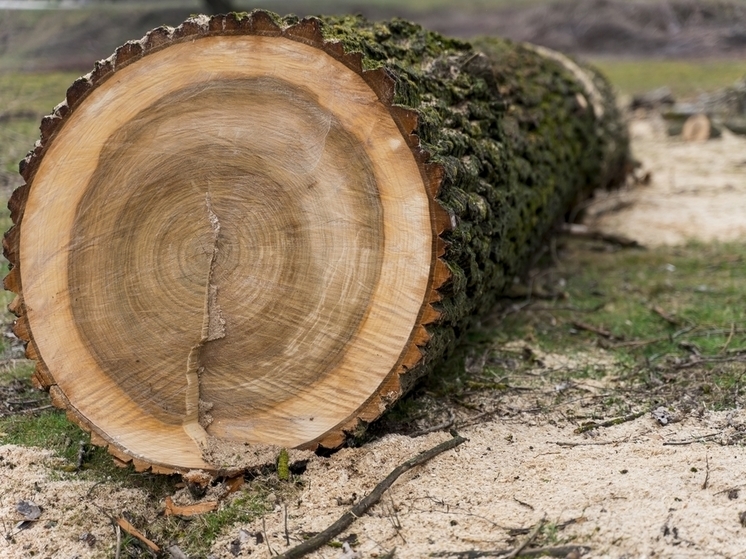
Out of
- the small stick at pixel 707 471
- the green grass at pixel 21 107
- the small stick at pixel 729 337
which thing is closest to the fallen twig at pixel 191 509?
the small stick at pixel 707 471

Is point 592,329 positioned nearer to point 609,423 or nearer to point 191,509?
point 609,423

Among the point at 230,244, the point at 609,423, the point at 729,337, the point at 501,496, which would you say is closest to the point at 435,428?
the point at 501,496

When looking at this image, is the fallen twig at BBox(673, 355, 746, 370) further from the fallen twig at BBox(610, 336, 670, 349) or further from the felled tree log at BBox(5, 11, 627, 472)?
the felled tree log at BBox(5, 11, 627, 472)

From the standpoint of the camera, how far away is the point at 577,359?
3.65 m

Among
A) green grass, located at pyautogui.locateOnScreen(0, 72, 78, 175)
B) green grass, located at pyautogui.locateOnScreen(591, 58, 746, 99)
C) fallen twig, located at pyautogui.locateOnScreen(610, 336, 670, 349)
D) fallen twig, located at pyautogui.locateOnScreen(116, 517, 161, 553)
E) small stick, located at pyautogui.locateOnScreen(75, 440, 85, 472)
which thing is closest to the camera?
fallen twig, located at pyautogui.locateOnScreen(116, 517, 161, 553)

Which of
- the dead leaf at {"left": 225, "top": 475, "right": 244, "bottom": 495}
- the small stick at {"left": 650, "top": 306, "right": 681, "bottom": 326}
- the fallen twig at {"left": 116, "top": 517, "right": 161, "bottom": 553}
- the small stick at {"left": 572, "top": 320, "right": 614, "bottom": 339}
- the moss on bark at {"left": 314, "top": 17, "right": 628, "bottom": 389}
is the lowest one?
the fallen twig at {"left": 116, "top": 517, "right": 161, "bottom": 553}

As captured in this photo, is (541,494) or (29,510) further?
(29,510)

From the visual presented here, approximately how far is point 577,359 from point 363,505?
5.36ft

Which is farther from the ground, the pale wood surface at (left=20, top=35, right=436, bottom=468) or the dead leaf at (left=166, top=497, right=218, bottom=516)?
the pale wood surface at (left=20, top=35, right=436, bottom=468)

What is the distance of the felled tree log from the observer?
2572 millimetres

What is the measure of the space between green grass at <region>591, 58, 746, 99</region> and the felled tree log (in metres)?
10.2

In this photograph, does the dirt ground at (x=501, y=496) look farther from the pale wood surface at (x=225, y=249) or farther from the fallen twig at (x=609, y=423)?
the pale wood surface at (x=225, y=249)

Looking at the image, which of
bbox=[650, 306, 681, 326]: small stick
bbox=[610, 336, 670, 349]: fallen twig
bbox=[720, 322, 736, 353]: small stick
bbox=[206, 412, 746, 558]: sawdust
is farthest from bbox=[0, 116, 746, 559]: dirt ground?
bbox=[650, 306, 681, 326]: small stick

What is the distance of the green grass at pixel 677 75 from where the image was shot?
11836 mm
